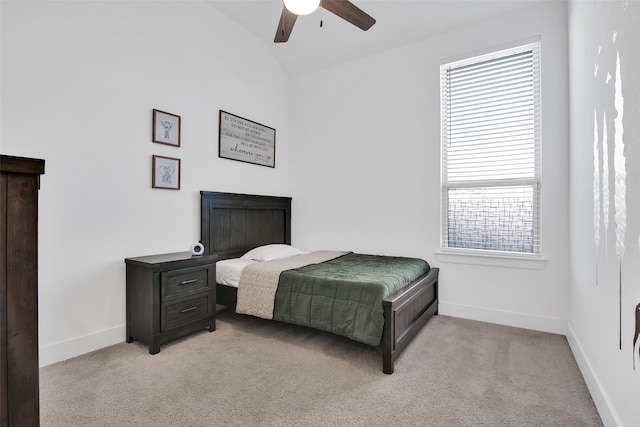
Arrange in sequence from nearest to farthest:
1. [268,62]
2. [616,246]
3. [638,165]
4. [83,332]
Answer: [638,165], [616,246], [83,332], [268,62]

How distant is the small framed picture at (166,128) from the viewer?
112 inches

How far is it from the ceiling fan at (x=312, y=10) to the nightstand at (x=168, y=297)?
189 centimetres

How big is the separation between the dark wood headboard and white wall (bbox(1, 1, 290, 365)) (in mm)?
141

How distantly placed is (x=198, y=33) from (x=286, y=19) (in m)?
A: 1.55

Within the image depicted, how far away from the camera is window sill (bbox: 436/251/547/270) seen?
290 cm

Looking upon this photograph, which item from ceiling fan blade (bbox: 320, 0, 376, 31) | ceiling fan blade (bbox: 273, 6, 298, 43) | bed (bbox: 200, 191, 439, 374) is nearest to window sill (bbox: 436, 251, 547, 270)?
bed (bbox: 200, 191, 439, 374)

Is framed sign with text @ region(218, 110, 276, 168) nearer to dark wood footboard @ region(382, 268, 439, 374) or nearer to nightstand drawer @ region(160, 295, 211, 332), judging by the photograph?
nightstand drawer @ region(160, 295, 211, 332)

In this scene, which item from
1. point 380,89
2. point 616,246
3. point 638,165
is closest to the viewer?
point 638,165

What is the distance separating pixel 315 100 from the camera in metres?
4.26

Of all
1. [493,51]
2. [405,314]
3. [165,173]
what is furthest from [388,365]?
[493,51]

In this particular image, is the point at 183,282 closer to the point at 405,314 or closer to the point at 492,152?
the point at 405,314

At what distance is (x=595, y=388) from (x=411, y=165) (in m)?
2.39

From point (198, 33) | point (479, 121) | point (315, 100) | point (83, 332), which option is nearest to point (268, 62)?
point (315, 100)

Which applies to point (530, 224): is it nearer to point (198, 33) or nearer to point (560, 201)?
point (560, 201)
